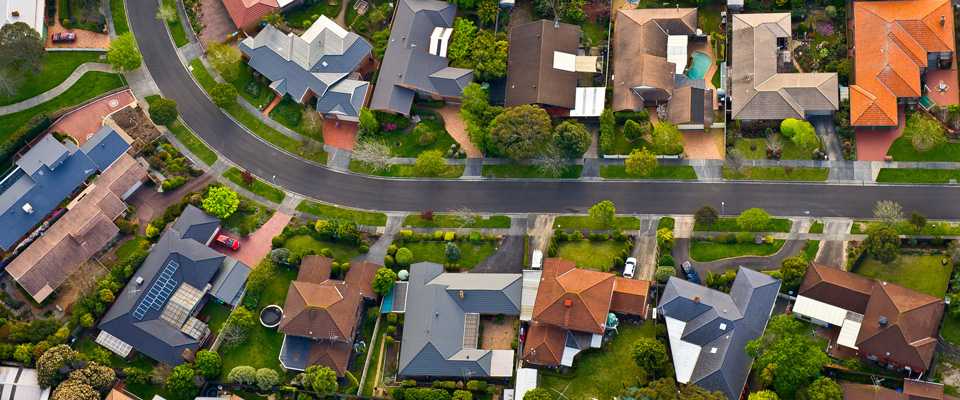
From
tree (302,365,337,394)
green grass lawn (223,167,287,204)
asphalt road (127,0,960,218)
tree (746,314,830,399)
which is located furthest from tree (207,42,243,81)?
tree (746,314,830,399)

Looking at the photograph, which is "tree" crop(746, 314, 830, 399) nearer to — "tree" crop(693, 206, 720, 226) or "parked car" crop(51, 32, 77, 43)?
"tree" crop(693, 206, 720, 226)

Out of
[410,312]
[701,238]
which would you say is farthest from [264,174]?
[701,238]

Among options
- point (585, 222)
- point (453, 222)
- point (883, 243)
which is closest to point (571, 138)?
point (585, 222)

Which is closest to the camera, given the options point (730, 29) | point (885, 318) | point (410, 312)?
point (885, 318)

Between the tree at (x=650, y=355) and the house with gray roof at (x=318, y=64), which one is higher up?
the house with gray roof at (x=318, y=64)

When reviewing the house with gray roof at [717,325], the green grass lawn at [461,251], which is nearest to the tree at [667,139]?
the house with gray roof at [717,325]

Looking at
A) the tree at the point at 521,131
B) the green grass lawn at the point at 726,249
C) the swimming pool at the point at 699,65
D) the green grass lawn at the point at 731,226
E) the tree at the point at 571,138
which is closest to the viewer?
the green grass lawn at the point at 726,249

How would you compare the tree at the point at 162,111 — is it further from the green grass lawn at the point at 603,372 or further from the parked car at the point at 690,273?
the parked car at the point at 690,273

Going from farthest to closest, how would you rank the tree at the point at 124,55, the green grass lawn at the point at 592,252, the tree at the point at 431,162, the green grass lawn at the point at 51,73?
the green grass lawn at the point at 51,73
the tree at the point at 124,55
the tree at the point at 431,162
the green grass lawn at the point at 592,252

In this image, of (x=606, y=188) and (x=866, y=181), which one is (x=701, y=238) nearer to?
(x=606, y=188)
